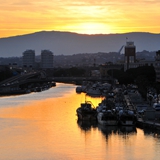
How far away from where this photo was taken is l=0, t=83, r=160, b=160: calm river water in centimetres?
1598

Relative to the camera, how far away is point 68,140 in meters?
18.0

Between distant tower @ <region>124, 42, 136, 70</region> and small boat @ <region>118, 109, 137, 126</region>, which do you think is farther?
distant tower @ <region>124, 42, 136, 70</region>

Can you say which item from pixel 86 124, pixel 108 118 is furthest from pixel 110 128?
pixel 86 124

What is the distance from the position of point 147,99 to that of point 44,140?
37.7 feet

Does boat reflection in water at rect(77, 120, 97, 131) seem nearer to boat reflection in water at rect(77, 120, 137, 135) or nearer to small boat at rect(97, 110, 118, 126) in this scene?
boat reflection in water at rect(77, 120, 137, 135)

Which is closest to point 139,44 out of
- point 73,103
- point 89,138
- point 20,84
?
point 20,84

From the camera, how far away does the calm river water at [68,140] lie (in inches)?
629

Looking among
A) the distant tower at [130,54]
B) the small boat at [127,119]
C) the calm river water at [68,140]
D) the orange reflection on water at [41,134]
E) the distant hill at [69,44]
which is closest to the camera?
the calm river water at [68,140]

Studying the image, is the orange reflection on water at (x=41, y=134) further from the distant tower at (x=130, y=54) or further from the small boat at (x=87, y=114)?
the distant tower at (x=130, y=54)

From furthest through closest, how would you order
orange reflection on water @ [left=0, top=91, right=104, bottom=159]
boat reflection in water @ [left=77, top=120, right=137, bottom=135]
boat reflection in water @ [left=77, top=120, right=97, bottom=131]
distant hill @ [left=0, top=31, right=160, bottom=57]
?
distant hill @ [left=0, top=31, right=160, bottom=57] < boat reflection in water @ [left=77, top=120, right=97, bottom=131] < boat reflection in water @ [left=77, top=120, right=137, bottom=135] < orange reflection on water @ [left=0, top=91, right=104, bottom=159]

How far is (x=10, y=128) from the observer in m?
20.7

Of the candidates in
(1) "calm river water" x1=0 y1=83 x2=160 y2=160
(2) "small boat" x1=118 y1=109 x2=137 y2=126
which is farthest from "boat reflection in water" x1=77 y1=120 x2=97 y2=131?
(2) "small boat" x1=118 y1=109 x2=137 y2=126

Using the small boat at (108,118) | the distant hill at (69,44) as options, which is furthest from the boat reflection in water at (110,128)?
the distant hill at (69,44)

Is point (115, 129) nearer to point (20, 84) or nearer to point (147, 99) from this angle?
point (147, 99)
